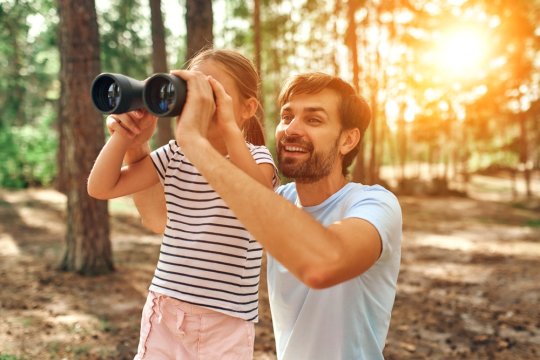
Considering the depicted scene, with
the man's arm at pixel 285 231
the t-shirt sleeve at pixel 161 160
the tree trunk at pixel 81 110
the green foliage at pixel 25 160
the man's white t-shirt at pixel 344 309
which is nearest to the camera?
the man's arm at pixel 285 231

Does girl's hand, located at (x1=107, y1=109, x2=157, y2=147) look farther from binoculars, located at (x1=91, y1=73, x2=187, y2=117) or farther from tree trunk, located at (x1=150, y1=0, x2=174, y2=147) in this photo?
tree trunk, located at (x1=150, y1=0, x2=174, y2=147)

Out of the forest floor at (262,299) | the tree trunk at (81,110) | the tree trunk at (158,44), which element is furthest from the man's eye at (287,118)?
the tree trunk at (158,44)

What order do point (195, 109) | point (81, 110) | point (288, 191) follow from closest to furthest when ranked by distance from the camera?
1. point (195, 109)
2. point (288, 191)
3. point (81, 110)

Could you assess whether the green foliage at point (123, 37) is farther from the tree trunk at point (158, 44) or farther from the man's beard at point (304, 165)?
the man's beard at point (304, 165)

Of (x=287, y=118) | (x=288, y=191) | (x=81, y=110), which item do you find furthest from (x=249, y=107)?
(x=81, y=110)

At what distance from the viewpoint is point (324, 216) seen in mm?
1938

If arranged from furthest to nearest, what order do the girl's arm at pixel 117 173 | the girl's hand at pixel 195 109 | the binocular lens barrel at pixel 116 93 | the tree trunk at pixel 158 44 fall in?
the tree trunk at pixel 158 44
the girl's arm at pixel 117 173
the binocular lens barrel at pixel 116 93
the girl's hand at pixel 195 109

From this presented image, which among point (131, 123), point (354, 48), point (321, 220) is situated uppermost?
point (354, 48)

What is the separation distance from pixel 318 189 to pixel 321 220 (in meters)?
0.14

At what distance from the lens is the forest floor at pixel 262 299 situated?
472 centimetres

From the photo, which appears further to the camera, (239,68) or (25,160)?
(25,160)

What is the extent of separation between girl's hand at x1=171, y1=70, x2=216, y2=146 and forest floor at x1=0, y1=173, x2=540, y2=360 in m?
3.42

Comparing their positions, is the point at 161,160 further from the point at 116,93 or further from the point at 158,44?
the point at 158,44

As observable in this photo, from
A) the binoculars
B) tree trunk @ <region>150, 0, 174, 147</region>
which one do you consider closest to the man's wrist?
the binoculars
